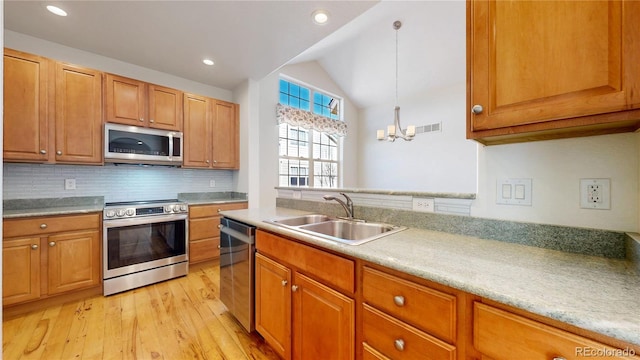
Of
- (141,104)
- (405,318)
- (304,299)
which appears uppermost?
(141,104)

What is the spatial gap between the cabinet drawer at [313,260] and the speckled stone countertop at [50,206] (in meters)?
2.01

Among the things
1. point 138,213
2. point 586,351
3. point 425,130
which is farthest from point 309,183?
point 586,351

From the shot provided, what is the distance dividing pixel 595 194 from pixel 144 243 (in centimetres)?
345

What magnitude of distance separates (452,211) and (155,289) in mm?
2923

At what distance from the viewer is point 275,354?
160 cm

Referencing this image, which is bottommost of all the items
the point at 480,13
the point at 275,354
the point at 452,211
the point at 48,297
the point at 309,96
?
the point at 275,354

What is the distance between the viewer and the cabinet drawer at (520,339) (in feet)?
1.85

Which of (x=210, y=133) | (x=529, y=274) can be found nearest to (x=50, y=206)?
(x=210, y=133)

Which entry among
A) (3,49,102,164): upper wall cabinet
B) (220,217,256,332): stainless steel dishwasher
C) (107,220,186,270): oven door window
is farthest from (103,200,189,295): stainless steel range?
(220,217,256,332): stainless steel dishwasher

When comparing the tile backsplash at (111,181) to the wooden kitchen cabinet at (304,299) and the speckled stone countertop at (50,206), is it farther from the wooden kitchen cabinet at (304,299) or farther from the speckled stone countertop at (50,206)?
the wooden kitchen cabinet at (304,299)

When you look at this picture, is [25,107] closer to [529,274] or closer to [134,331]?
[134,331]

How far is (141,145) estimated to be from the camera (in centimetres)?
272

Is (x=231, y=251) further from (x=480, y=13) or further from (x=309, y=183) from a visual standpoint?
(x=309, y=183)
